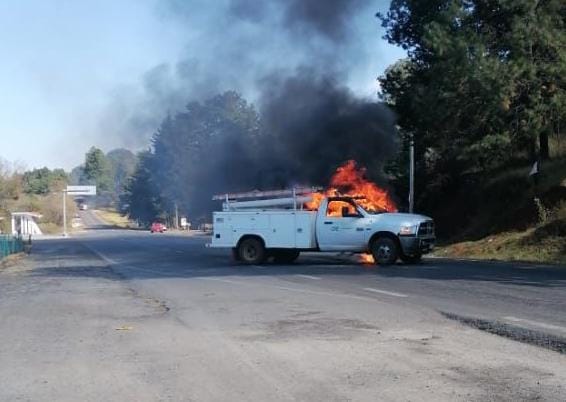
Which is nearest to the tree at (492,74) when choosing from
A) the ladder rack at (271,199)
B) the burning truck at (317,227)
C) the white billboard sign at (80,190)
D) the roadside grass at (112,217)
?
the burning truck at (317,227)

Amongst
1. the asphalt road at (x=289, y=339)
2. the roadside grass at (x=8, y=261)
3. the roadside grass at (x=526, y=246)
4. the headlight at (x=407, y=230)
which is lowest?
the asphalt road at (x=289, y=339)

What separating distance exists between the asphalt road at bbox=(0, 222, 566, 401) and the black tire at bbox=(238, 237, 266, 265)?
5185 mm

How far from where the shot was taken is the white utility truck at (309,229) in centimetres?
1920

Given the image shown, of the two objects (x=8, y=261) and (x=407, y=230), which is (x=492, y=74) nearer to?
(x=407, y=230)

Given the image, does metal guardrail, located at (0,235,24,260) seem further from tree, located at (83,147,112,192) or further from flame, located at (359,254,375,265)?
tree, located at (83,147,112,192)

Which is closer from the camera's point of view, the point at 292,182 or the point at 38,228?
the point at 292,182

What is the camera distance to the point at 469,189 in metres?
32.6

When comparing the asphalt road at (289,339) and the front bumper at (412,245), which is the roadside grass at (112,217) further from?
the asphalt road at (289,339)

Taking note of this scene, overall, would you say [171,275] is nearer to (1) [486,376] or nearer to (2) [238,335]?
(2) [238,335]

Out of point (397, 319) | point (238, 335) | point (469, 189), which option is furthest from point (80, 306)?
point (469, 189)

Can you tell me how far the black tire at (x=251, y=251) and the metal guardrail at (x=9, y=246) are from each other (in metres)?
14.1

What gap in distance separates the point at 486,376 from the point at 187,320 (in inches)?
193

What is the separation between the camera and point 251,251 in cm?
2133

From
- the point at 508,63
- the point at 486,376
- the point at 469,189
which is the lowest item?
the point at 486,376
